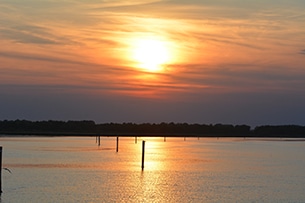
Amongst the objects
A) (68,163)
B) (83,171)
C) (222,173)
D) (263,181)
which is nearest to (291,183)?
(263,181)

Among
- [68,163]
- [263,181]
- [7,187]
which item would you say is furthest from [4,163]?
[263,181]

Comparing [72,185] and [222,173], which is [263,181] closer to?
[222,173]

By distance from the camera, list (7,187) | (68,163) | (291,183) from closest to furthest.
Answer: (7,187) < (291,183) < (68,163)

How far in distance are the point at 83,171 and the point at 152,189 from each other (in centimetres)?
1713

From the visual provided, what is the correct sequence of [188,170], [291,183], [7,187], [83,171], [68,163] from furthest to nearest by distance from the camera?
[68,163] < [188,170] < [83,171] < [291,183] < [7,187]

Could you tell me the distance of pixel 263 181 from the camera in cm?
5697

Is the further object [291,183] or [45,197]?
[291,183]

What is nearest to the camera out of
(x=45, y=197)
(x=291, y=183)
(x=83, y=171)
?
(x=45, y=197)

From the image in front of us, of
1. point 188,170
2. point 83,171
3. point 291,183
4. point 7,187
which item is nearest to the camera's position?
point 7,187

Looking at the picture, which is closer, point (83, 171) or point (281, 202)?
point (281, 202)

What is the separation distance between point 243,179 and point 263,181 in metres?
2.48

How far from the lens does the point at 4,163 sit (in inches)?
2916

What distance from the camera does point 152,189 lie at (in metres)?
49.5

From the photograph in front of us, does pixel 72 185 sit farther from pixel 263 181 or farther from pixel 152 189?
pixel 263 181
